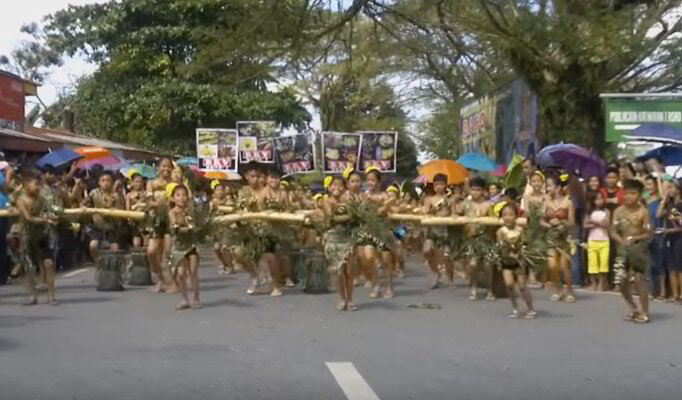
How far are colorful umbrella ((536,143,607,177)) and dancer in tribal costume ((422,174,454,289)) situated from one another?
2.04 meters

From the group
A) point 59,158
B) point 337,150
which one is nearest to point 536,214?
point 337,150

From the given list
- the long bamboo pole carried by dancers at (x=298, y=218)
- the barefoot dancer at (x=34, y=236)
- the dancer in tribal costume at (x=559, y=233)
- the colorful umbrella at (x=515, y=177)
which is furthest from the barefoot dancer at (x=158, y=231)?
the colorful umbrella at (x=515, y=177)

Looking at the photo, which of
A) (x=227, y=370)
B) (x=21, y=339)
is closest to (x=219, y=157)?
(x=21, y=339)

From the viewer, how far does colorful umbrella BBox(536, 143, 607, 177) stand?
18125mm

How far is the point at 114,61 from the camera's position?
3875cm

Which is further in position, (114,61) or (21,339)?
(114,61)

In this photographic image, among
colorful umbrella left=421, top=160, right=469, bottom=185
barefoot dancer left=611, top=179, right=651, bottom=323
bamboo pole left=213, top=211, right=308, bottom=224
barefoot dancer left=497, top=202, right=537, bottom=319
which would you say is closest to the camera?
barefoot dancer left=611, top=179, right=651, bottom=323

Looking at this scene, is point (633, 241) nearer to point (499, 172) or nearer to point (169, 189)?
point (169, 189)

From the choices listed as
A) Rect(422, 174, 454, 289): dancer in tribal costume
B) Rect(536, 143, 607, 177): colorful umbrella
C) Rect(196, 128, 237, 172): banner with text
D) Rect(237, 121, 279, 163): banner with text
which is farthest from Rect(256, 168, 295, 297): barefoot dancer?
Rect(237, 121, 279, 163): banner with text

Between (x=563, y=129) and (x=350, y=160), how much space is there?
15.8 feet

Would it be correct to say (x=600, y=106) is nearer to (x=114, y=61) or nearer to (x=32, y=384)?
(x=32, y=384)

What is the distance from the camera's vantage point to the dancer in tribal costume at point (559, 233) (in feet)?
44.6

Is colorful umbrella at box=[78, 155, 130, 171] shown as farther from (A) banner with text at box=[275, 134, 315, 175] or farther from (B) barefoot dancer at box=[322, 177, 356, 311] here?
(B) barefoot dancer at box=[322, 177, 356, 311]

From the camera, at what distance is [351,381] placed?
8617mm
